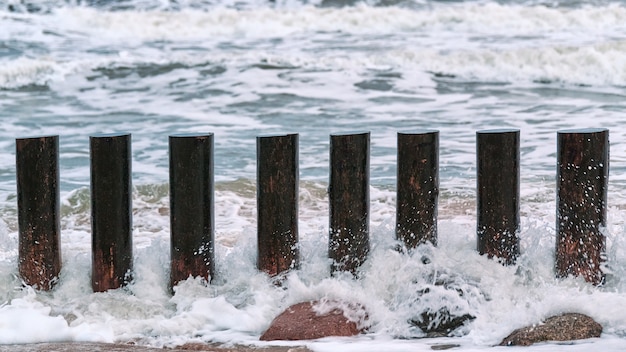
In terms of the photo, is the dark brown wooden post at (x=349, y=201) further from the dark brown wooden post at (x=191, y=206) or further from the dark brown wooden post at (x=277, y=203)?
the dark brown wooden post at (x=191, y=206)

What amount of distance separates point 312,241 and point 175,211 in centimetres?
80

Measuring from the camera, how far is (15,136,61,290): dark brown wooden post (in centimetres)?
461

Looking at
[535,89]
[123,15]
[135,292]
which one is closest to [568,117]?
[535,89]

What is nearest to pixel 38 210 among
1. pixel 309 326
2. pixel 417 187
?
pixel 309 326

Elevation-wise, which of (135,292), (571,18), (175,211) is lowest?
(135,292)

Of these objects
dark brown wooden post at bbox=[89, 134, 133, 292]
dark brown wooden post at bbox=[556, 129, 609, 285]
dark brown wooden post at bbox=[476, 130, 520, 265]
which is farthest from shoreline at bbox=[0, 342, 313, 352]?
dark brown wooden post at bbox=[556, 129, 609, 285]

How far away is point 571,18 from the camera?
1836 centimetres

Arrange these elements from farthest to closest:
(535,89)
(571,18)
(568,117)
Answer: (571,18) → (535,89) → (568,117)

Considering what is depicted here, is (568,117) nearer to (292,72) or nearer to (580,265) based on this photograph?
(292,72)

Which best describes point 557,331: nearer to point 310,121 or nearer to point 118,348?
point 118,348

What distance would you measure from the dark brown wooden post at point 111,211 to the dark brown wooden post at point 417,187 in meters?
1.32

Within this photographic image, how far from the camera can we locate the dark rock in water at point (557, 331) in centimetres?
398

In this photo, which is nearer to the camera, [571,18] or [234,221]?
[234,221]

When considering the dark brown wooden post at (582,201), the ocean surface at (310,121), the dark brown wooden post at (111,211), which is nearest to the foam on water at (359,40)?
the ocean surface at (310,121)
